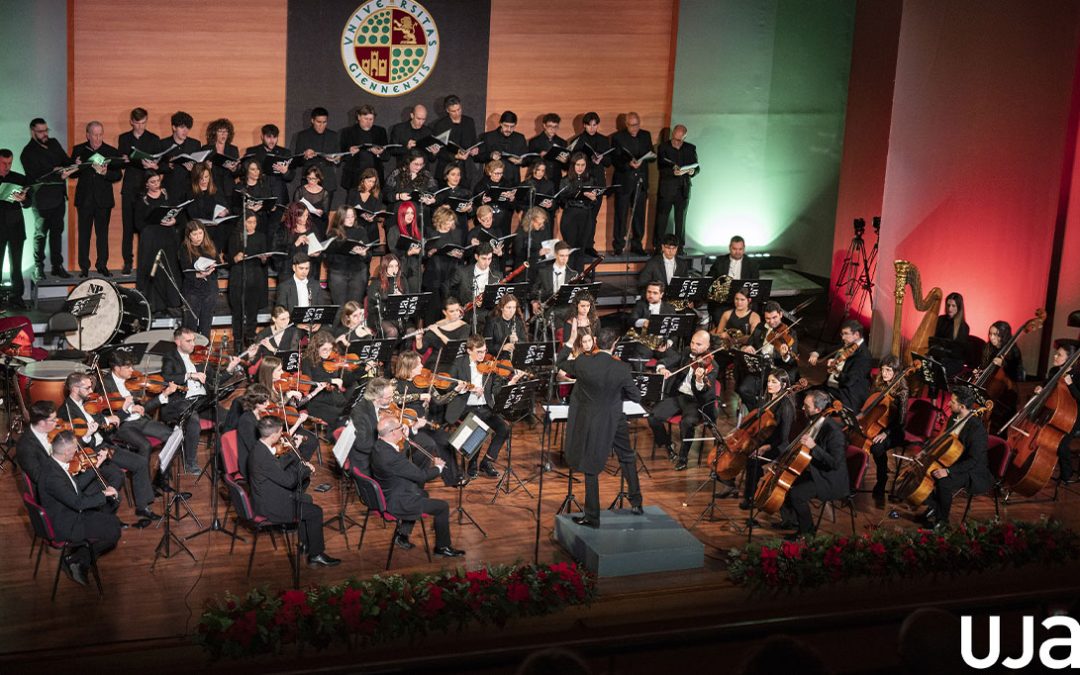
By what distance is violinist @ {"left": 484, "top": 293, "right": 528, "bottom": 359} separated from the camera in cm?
1068

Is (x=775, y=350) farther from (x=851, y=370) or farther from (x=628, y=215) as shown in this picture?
(x=628, y=215)

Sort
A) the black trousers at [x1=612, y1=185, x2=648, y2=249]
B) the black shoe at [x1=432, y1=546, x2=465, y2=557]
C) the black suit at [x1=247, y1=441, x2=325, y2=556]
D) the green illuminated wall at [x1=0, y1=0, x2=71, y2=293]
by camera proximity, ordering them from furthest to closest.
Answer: the black trousers at [x1=612, y1=185, x2=648, y2=249] < the green illuminated wall at [x1=0, y1=0, x2=71, y2=293] < the black shoe at [x1=432, y1=546, x2=465, y2=557] < the black suit at [x1=247, y1=441, x2=325, y2=556]

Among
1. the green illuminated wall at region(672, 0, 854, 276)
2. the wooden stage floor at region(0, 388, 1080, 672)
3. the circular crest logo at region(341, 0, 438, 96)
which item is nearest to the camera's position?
the wooden stage floor at region(0, 388, 1080, 672)

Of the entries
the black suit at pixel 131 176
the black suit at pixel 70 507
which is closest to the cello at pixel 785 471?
the black suit at pixel 70 507

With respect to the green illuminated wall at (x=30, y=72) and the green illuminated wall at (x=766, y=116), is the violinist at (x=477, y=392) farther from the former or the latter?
the green illuminated wall at (x=766, y=116)

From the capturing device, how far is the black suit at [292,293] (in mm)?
11070

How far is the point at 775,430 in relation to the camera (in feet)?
30.2

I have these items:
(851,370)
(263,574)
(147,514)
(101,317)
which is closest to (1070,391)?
(851,370)

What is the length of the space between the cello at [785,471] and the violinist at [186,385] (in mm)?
4208

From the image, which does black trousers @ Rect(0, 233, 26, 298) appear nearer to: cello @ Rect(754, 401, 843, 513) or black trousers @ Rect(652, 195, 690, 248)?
black trousers @ Rect(652, 195, 690, 248)

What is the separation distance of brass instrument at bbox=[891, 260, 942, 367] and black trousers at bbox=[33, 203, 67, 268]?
836cm

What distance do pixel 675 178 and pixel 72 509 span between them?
8885 millimetres

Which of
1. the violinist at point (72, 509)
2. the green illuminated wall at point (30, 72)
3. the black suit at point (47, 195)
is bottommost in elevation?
the violinist at point (72, 509)

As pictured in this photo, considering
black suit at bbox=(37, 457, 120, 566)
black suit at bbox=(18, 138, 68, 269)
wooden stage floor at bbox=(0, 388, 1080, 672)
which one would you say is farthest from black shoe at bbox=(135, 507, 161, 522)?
black suit at bbox=(18, 138, 68, 269)
